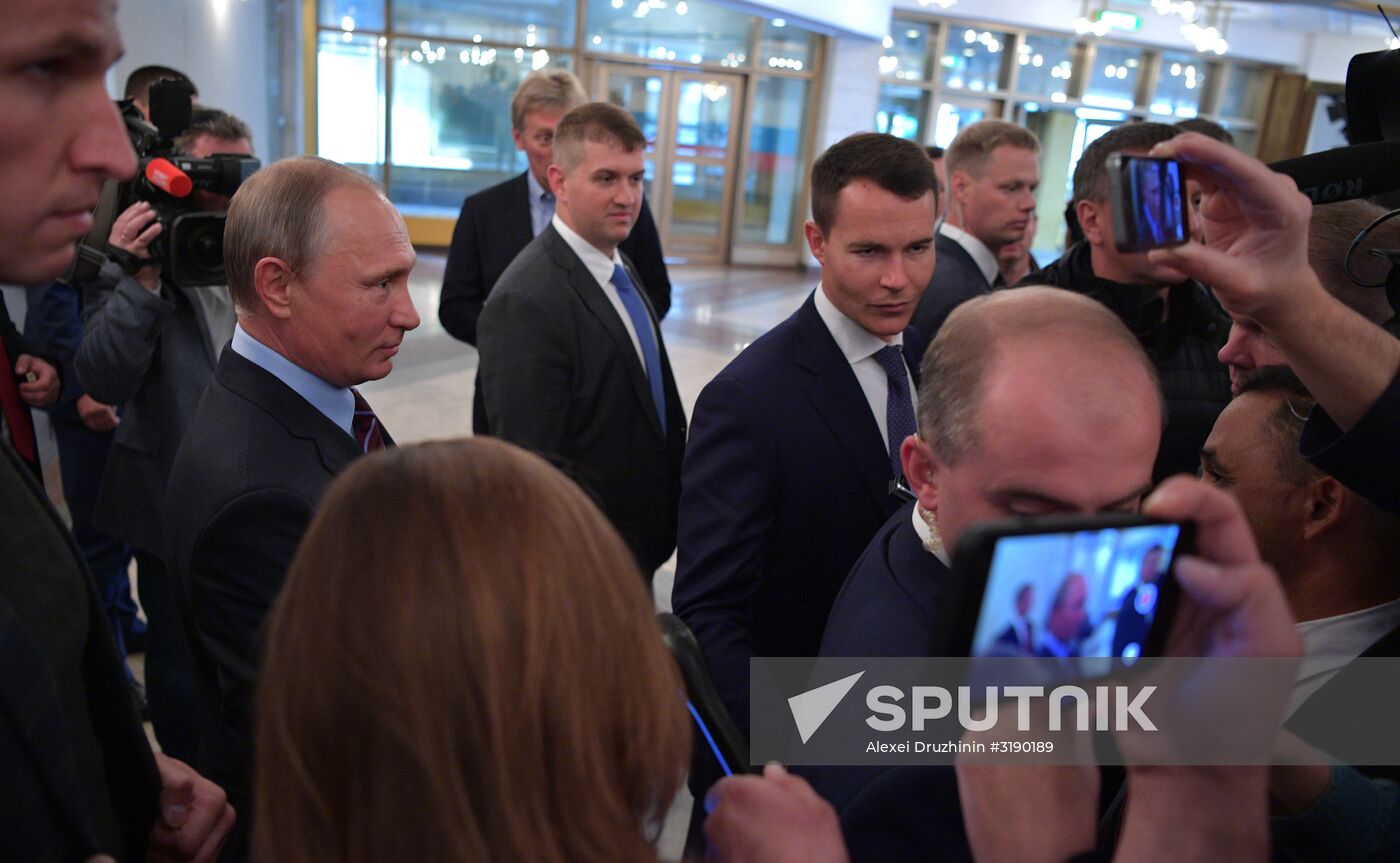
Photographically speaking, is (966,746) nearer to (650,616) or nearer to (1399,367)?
(650,616)

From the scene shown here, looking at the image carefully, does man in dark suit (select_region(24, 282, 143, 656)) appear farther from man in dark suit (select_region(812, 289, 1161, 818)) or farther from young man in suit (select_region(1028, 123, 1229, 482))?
young man in suit (select_region(1028, 123, 1229, 482))

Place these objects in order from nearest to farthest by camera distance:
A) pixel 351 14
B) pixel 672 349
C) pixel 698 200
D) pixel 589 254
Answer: pixel 589 254 → pixel 672 349 → pixel 351 14 → pixel 698 200

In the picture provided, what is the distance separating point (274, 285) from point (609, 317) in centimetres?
126

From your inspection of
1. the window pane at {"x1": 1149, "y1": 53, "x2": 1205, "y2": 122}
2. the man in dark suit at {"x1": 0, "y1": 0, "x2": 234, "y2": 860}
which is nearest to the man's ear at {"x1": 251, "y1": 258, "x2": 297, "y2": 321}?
the man in dark suit at {"x1": 0, "y1": 0, "x2": 234, "y2": 860}

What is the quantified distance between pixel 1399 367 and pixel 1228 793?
1.77ft

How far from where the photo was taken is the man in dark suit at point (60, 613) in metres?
0.82

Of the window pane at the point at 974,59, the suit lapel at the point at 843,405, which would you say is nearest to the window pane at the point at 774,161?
the window pane at the point at 974,59

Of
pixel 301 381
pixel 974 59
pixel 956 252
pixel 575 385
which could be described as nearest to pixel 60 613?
pixel 301 381

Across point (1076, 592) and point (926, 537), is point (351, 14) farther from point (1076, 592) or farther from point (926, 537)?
point (1076, 592)

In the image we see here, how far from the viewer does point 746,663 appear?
166 cm

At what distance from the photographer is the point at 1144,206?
0.99 meters

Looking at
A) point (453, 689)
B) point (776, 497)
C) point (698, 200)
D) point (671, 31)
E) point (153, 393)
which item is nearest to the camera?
point (453, 689)

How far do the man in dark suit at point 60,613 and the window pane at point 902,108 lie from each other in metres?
14.1

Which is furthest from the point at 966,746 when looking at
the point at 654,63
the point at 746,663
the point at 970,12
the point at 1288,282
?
the point at 970,12
